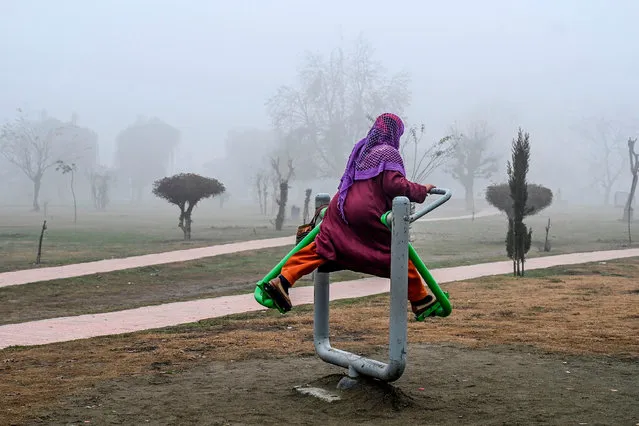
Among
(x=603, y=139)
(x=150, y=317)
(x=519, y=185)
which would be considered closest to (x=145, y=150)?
(x=603, y=139)

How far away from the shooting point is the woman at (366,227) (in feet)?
18.0

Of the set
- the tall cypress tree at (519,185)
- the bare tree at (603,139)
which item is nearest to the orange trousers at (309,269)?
the tall cypress tree at (519,185)

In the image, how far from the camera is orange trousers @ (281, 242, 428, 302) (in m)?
5.54

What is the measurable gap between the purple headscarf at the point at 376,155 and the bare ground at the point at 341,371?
1361 mm

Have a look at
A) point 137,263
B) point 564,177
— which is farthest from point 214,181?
point 564,177

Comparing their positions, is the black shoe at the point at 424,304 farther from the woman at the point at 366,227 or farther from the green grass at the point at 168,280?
the green grass at the point at 168,280

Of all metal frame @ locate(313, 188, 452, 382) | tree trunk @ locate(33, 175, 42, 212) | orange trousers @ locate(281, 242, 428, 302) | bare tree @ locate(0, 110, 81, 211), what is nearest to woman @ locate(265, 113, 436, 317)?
orange trousers @ locate(281, 242, 428, 302)

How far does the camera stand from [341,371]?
6.77 meters

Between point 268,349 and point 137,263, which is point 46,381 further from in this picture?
point 137,263

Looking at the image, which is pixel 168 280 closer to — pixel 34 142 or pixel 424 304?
pixel 424 304

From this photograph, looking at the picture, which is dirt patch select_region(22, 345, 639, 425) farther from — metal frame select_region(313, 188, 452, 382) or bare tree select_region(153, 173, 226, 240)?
bare tree select_region(153, 173, 226, 240)

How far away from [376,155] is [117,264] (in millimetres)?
13137

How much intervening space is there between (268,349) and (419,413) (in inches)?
109

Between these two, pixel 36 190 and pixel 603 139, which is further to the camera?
pixel 603 139
